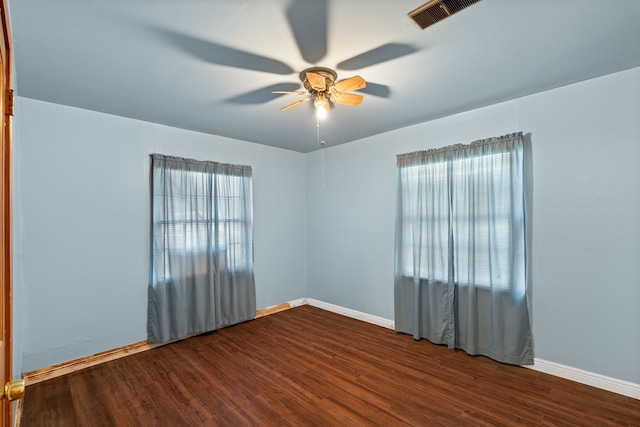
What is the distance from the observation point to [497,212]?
2.99 metres

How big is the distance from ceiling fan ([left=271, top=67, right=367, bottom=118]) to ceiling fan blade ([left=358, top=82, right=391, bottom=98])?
0.87 ft

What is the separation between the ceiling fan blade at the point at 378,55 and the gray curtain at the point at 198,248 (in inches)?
96.2

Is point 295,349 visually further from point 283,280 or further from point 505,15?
point 505,15

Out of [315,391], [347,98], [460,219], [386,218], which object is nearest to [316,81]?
[347,98]

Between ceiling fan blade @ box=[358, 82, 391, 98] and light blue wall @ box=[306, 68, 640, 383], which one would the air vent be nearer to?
ceiling fan blade @ box=[358, 82, 391, 98]

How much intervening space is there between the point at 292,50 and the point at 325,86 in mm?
371

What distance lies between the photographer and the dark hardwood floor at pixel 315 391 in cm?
221

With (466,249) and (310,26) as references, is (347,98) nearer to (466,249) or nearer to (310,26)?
(310,26)

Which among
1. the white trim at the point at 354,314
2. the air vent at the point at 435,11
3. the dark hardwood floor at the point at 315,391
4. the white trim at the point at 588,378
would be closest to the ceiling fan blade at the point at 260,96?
the air vent at the point at 435,11

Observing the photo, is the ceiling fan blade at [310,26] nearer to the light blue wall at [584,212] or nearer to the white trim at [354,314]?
the light blue wall at [584,212]

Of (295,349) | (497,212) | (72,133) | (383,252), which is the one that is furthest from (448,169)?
(72,133)

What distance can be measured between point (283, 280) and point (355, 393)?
2526 millimetres

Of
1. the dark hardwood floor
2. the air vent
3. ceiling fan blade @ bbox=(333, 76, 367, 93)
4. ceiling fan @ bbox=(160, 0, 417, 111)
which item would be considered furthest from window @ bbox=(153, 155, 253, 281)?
the air vent

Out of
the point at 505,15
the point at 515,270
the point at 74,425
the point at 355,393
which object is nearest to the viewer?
the point at 505,15
